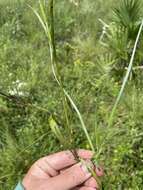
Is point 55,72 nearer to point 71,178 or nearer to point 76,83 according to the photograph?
point 71,178

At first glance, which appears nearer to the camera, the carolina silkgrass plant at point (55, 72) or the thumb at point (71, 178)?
the carolina silkgrass plant at point (55, 72)

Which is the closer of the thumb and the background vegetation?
the thumb

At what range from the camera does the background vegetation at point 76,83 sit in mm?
2971

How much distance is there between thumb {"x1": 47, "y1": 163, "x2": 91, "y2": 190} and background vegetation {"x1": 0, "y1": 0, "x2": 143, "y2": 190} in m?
0.28

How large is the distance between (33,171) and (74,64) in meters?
1.30

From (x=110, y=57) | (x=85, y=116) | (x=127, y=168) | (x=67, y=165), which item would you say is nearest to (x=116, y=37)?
(x=110, y=57)

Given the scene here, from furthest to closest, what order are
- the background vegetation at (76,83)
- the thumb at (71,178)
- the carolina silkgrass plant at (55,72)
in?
the background vegetation at (76,83), the thumb at (71,178), the carolina silkgrass plant at (55,72)

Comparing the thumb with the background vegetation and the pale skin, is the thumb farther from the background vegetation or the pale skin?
the background vegetation

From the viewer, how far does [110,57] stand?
3.69 metres

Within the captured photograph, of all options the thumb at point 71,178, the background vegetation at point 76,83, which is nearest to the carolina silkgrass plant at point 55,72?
the thumb at point 71,178

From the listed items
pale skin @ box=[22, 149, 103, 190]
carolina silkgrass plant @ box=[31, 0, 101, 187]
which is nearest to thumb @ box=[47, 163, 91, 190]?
pale skin @ box=[22, 149, 103, 190]

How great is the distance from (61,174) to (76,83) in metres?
1.19

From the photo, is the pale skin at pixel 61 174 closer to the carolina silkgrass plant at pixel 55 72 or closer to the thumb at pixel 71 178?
the thumb at pixel 71 178

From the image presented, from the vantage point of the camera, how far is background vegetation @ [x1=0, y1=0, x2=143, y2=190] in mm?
2971
